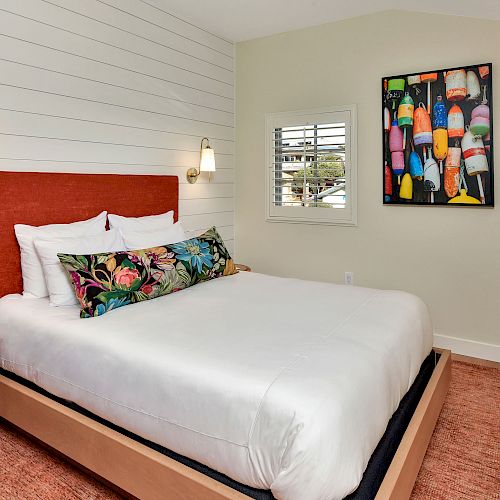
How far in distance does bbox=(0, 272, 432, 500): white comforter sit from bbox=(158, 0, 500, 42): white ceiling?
2.04 meters

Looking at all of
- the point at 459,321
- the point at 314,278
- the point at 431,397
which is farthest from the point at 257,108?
the point at 431,397

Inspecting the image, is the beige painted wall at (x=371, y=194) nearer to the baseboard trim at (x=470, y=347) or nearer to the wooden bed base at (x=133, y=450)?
the baseboard trim at (x=470, y=347)

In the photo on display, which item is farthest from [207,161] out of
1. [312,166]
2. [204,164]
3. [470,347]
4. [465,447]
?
[465,447]

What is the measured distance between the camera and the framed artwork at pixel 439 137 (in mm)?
3129

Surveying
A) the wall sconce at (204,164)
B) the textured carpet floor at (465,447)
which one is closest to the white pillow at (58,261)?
the wall sconce at (204,164)

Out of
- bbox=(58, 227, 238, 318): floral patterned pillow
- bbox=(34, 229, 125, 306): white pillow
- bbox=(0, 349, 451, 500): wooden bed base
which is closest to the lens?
bbox=(0, 349, 451, 500): wooden bed base

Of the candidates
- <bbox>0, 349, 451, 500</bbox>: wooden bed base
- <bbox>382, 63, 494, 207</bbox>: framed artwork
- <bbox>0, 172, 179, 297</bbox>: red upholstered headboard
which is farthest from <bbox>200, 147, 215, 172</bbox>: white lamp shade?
<bbox>0, 349, 451, 500</bbox>: wooden bed base

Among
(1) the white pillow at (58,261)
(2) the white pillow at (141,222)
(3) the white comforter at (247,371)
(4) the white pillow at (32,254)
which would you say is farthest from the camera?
(2) the white pillow at (141,222)

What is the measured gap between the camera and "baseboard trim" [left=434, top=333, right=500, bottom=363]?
327 cm

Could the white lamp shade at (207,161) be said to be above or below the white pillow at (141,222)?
above

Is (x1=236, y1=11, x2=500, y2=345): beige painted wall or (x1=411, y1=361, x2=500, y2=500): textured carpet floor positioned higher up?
(x1=236, y1=11, x2=500, y2=345): beige painted wall

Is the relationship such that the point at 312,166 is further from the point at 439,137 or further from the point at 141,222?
the point at 141,222

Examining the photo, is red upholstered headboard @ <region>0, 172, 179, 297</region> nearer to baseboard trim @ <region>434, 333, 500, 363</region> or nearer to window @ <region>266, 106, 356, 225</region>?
window @ <region>266, 106, 356, 225</region>

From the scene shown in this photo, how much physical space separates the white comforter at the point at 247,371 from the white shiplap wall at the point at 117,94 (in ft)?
3.47
